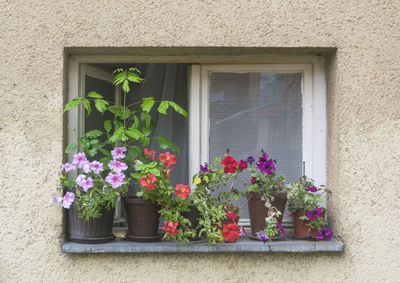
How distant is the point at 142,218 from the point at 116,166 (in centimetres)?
33

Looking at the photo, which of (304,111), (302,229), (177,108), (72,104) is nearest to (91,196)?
(72,104)

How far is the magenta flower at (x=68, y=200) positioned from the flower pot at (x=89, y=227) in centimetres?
7

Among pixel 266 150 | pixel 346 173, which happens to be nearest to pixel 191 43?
pixel 266 150

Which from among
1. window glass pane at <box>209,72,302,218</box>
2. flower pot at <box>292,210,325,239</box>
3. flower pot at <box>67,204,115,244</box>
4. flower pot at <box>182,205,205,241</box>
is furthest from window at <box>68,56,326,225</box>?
flower pot at <box>67,204,115,244</box>

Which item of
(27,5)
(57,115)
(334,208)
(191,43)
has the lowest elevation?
(334,208)

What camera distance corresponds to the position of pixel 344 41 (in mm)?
2691

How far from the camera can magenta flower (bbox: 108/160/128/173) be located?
2.60m

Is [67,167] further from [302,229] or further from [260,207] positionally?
[302,229]

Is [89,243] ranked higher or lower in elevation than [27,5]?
lower

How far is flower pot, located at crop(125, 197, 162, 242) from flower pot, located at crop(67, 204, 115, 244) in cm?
12

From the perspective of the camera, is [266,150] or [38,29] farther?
[266,150]

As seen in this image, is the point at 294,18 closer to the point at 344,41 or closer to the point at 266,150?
the point at 344,41

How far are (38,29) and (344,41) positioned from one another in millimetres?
1733

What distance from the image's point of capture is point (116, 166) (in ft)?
8.56
